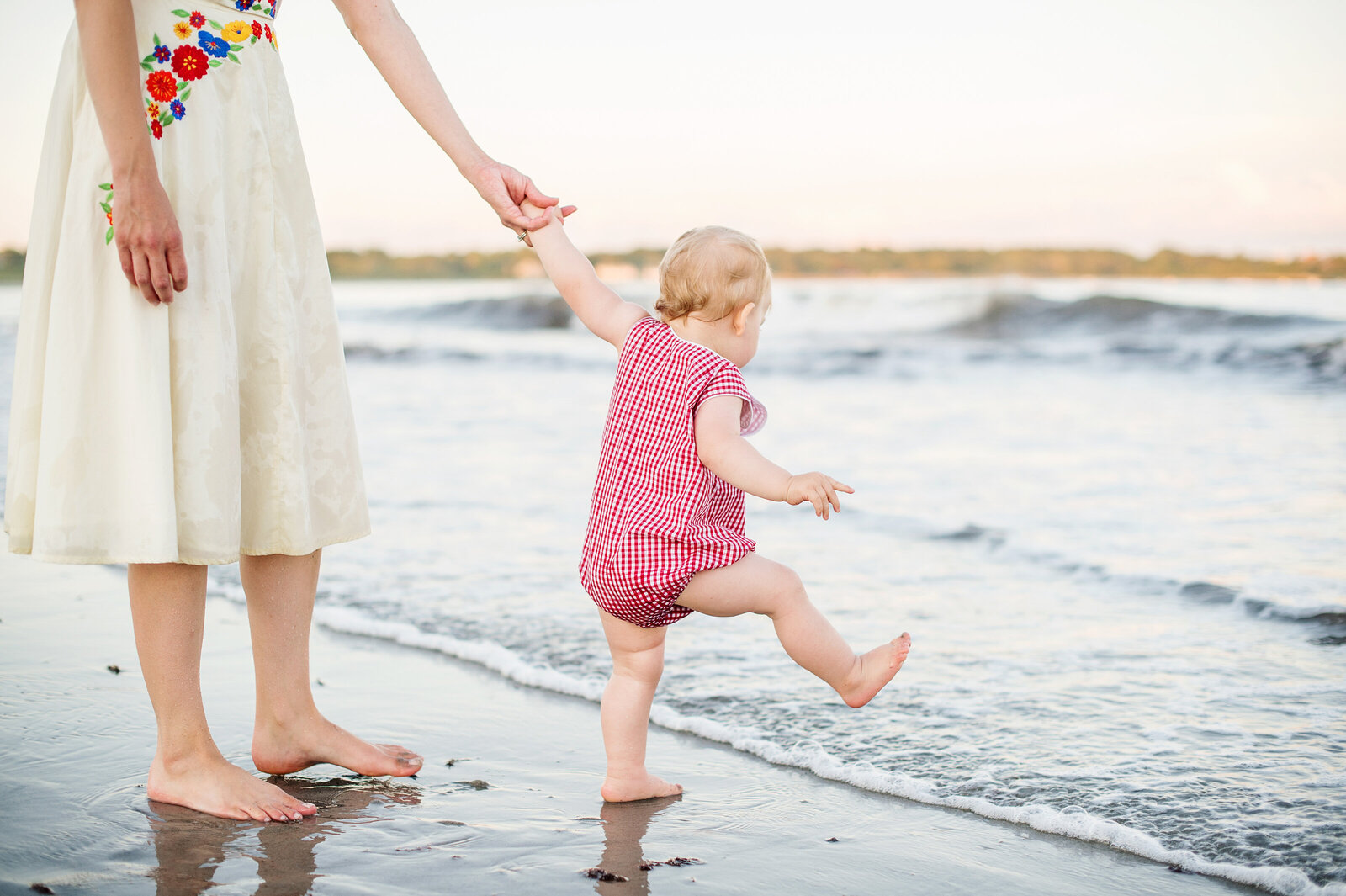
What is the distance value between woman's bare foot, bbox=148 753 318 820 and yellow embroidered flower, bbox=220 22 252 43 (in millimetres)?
1345

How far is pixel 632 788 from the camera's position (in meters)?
2.31

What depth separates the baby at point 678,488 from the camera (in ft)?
7.23

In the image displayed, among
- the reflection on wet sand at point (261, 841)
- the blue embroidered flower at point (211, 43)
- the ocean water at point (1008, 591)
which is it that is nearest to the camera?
the reflection on wet sand at point (261, 841)

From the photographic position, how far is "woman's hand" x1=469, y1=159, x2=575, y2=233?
2385 mm

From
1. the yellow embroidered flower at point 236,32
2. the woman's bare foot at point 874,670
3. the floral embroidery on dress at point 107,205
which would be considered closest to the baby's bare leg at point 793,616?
the woman's bare foot at point 874,670

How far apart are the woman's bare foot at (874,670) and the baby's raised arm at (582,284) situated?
33.4 inches

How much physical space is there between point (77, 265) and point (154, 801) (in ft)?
3.32

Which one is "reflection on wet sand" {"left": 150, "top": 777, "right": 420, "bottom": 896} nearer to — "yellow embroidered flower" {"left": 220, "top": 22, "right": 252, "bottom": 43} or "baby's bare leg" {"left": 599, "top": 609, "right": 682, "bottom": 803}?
"baby's bare leg" {"left": 599, "top": 609, "right": 682, "bottom": 803}

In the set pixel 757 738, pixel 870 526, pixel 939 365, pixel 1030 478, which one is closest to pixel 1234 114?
pixel 939 365

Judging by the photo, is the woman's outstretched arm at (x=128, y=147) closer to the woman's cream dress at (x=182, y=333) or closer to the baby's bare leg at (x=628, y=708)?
the woman's cream dress at (x=182, y=333)

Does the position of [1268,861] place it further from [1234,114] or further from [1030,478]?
[1234,114]

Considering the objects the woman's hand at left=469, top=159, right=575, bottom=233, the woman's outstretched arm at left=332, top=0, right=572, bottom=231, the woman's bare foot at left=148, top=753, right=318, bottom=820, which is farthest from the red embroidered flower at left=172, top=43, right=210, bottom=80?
the woman's bare foot at left=148, top=753, right=318, bottom=820

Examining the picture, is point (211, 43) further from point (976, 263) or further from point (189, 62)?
point (976, 263)

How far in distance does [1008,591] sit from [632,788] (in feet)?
7.99
